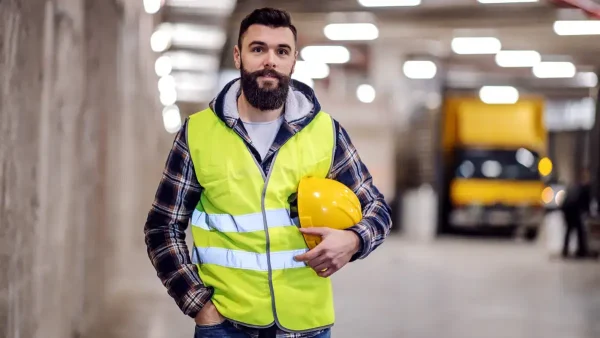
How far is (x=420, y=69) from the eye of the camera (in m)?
21.9

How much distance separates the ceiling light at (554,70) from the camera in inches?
905

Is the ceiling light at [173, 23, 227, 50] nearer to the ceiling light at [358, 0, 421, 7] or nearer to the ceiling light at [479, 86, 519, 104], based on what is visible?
the ceiling light at [358, 0, 421, 7]

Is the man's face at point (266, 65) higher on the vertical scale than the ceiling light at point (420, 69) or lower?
lower

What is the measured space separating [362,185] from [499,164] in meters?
15.2

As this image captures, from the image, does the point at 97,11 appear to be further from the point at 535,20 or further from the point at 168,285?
the point at 535,20

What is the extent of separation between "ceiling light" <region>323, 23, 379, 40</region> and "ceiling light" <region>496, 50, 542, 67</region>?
440 cm

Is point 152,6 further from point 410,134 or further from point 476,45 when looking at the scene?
point 476,45

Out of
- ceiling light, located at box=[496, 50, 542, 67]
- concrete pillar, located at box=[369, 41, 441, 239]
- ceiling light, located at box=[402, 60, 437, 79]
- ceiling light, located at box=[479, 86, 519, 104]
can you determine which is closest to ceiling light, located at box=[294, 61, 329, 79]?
concrete pillar, located at box=[369, 41, 441, 239]

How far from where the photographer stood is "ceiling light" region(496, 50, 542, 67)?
21.2 meters

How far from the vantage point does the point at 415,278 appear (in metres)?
11.4

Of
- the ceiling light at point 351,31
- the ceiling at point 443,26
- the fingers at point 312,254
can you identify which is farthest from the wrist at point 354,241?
the ceiling light at point 351,31

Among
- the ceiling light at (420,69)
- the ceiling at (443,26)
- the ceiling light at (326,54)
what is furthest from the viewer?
the ceiling light at (420,69)

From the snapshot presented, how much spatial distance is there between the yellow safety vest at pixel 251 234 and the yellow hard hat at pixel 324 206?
0.16ft

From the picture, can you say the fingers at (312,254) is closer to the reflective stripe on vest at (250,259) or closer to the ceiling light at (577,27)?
the reflective stripe on vest at (250,259)
